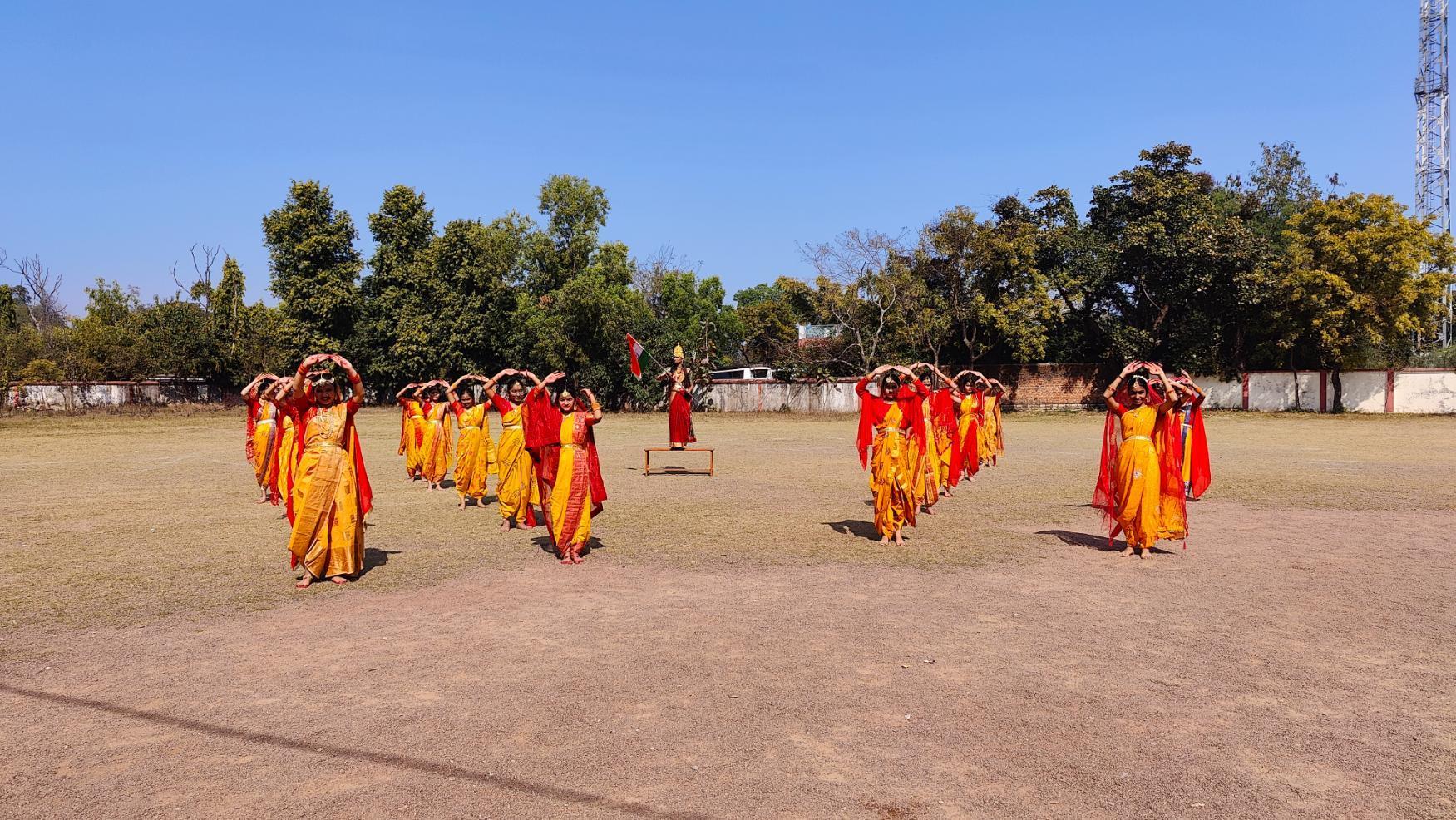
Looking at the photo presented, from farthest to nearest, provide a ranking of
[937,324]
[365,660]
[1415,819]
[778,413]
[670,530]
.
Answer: [778,413] → [937,324] → [670,530] → [365,660] → [1415,819]

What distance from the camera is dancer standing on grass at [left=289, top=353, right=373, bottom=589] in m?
7.93

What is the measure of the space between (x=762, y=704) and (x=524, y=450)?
6.50 meters

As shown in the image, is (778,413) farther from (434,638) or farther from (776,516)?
(434,638)

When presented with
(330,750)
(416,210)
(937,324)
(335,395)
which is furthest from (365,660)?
(416,210)

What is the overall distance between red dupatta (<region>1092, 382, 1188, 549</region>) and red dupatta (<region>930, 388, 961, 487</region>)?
374 cm

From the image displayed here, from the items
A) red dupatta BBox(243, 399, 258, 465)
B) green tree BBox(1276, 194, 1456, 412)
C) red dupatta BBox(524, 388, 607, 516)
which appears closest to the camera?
red dupatta BBox(524, 388, 607, 516)

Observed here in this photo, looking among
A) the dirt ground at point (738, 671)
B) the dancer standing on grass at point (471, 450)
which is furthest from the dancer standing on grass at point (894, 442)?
the dancer standing on grass at point (471, 450)

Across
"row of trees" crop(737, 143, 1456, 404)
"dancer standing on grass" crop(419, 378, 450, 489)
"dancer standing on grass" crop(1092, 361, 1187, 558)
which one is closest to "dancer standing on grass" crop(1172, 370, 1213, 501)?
"dancer standing on grass" crop(1092, 361, 1187, 558)

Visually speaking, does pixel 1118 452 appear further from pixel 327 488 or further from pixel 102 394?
pixel 102 394

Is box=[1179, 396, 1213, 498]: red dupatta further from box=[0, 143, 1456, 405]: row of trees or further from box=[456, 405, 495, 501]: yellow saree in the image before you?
box=[0, 143, 1456, 405]: row of trees

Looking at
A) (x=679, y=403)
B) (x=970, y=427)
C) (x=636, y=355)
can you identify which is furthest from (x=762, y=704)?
(x=636, y=355)

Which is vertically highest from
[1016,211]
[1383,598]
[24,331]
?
[1016,211]

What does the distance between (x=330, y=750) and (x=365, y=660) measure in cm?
149

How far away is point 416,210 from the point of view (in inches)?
1829
